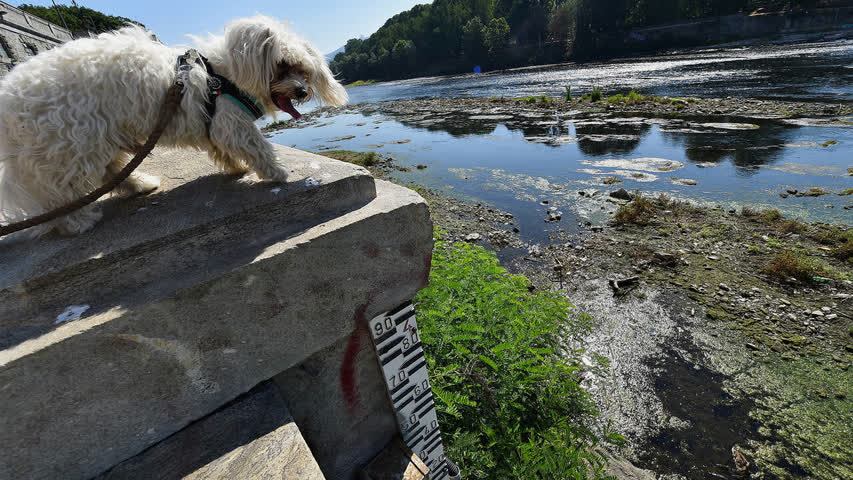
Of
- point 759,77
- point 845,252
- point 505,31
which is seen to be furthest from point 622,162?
point 505,31

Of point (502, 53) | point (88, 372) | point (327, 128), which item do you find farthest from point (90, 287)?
point (502, 53)

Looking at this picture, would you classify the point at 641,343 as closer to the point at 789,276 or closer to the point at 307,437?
the point at 789,276

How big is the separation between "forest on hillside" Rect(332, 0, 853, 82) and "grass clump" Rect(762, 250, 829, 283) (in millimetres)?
39763

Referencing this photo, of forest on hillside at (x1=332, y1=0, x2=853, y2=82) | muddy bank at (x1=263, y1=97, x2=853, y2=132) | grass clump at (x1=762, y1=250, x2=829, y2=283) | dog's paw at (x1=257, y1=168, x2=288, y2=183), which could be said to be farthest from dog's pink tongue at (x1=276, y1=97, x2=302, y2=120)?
forest on hillside at (x1=332, y1=0, x2=853, y2=82)

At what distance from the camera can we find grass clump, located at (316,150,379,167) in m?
14.7

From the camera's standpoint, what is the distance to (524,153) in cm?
1395

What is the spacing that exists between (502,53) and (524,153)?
62.4 m

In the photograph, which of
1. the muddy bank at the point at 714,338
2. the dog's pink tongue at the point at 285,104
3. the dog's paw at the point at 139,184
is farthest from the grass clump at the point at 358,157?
the dog's paw at the point at 139,184

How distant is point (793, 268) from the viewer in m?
5.77

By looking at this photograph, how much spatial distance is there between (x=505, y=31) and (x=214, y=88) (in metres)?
77.6

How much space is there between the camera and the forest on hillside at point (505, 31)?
54250mm

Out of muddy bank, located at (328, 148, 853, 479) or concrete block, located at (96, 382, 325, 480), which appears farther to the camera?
muddy bank, located at (328, 148, 853, 479)

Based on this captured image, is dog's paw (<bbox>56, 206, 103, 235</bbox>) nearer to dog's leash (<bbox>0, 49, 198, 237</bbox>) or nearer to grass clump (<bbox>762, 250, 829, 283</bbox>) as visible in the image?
dog's leash (<bbox>0, 49, 198, 237</bbox>)

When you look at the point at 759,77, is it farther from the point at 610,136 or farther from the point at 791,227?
the point at 791,227
